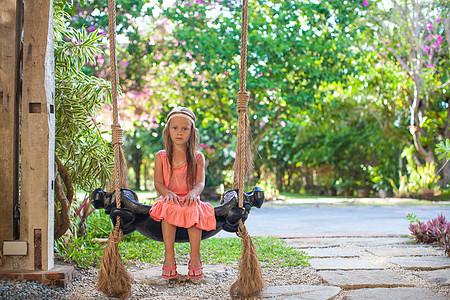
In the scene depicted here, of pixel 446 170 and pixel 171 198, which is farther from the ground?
pixel 171 198

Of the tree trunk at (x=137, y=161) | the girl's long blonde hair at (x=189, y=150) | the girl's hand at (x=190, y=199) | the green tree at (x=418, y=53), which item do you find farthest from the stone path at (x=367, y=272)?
the tree trunk at (x=137, y=161)

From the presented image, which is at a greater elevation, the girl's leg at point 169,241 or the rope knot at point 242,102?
the rope knot at point 242,102

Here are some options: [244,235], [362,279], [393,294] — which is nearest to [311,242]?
[362,279]

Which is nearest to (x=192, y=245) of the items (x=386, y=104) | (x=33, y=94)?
(x=33, y=94)

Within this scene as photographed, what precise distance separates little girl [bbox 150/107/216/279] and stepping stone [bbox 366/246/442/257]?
163 cm

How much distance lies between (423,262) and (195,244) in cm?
163

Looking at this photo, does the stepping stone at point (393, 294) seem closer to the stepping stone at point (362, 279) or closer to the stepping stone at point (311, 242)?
the stepping stone at point (362, 279)

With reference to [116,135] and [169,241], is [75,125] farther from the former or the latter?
[169,241]

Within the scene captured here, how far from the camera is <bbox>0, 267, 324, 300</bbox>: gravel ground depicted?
207 cm

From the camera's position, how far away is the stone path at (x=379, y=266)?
221cm

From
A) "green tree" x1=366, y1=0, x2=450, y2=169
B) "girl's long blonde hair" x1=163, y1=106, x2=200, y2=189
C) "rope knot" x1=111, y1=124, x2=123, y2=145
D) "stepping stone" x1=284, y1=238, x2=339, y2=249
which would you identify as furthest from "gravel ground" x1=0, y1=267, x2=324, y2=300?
"green tree" x1=366, y1=0, x2=450, y2=169

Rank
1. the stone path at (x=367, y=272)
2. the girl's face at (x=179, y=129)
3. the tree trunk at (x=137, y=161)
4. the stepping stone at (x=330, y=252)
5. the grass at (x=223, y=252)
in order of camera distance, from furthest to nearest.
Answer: the tree trunk at (x=137, y=161) → the stepping stone at (x=330, y=252) → the grass at (x=223, y=252) → the girl's face at (x=179, y=129) → the stone path at (x=367, y=272)

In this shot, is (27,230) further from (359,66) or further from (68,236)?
(359,66)

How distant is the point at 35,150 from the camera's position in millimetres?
2244
